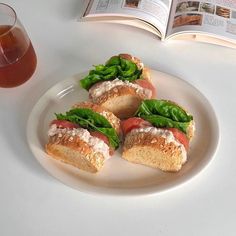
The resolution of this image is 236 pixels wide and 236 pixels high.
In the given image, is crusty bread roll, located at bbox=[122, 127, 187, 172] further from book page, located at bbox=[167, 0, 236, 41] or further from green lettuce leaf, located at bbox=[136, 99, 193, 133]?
book page, located at bbox=[167, 0, 236, 41]

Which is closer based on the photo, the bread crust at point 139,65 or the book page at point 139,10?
the bread crust at point 139,65

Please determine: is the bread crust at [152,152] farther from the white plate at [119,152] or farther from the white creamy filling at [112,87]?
the white creamy filling at [112,87]

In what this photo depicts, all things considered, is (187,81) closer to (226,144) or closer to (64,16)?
(226,144)

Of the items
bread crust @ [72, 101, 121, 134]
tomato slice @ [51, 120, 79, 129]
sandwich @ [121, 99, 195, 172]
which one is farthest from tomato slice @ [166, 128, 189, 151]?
tomato slice @ [51, 120, 79, 129]

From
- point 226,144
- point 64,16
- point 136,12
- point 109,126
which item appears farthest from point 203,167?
point 64,16

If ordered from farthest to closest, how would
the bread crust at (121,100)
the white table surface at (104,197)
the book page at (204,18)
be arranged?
the book page at (204,18) → the bread crust at (121,100) → the white table surface at (104,197)

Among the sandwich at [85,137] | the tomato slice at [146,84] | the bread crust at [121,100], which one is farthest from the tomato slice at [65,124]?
the tomato slice at [146,84]

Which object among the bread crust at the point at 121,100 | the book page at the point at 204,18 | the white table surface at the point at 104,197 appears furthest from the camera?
the book page at the point at 204,18
